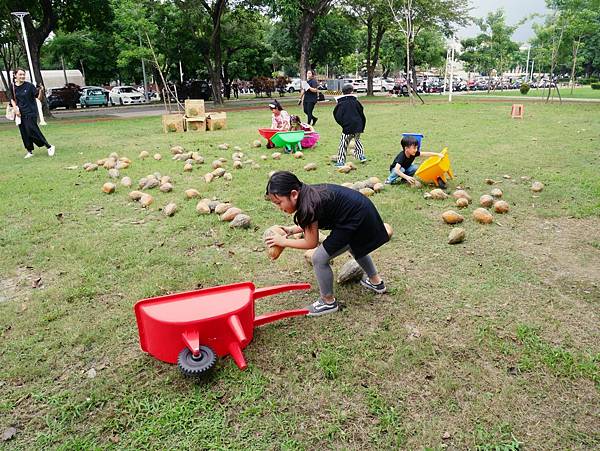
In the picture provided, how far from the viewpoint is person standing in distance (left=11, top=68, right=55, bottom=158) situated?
8672 mm

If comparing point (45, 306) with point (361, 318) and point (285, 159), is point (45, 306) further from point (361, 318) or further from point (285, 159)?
point (285, 159)

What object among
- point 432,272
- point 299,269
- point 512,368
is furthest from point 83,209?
point 512,368

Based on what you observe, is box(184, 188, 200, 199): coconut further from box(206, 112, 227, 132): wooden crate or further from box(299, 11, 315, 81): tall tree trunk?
box(299, 11, 315, 81): tall tree trunk

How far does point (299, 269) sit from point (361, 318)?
0.90 meters

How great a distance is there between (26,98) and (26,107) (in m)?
0.17

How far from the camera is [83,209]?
555cm

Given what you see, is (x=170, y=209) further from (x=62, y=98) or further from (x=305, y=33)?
(x=62, y=98)

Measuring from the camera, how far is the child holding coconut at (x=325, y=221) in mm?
2691

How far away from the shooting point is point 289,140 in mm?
8516

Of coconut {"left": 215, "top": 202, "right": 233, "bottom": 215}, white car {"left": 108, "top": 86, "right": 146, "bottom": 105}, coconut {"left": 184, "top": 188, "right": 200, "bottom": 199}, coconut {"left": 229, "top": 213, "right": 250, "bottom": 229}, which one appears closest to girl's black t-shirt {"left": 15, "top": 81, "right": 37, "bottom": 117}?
coconut {"left": 184, "top": 188, "right": 200, "bottom": 199}

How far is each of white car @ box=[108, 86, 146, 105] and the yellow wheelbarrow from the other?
3114 centimetres

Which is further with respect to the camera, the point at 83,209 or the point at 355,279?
the point at 83,209

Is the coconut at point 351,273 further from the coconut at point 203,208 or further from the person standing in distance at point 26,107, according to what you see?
the person standing in distance at point 26,107

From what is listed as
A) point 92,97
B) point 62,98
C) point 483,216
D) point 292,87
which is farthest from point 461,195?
point 292,87
